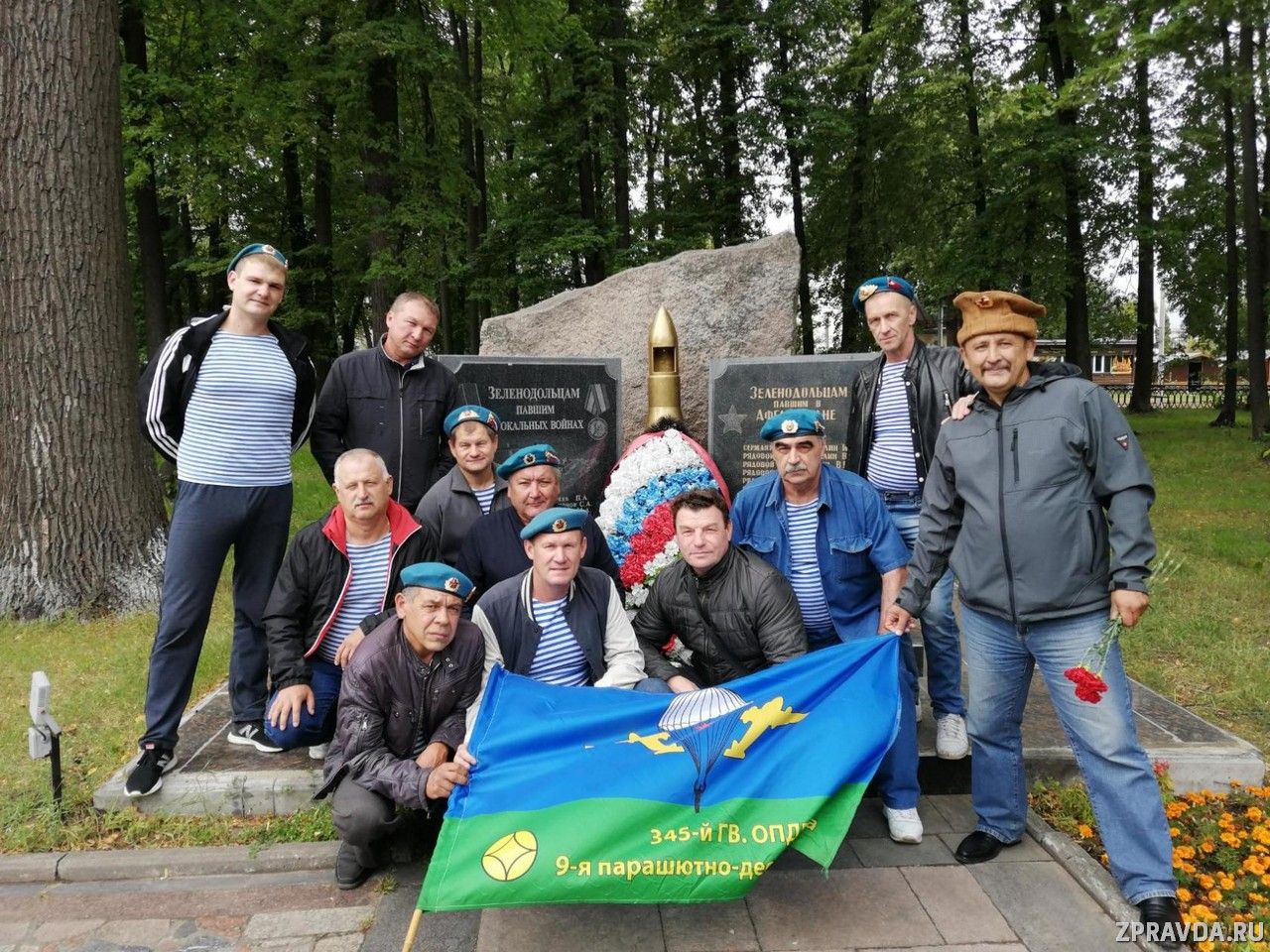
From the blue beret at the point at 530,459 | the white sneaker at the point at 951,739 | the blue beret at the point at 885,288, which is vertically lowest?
the white sneaker at the point at 951,739

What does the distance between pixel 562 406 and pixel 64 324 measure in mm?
3459

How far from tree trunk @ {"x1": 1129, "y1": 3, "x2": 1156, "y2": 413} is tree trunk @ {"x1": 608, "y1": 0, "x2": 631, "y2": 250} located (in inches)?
323

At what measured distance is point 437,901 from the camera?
238 cm

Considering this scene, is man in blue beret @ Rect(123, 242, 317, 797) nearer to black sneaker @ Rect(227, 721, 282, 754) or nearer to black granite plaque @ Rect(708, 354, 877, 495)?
black sneaker @ Rect(227, 721, 282, 754)

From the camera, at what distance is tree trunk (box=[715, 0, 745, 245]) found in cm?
1706

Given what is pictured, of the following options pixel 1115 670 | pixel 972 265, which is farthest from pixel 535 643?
pixel 972 265

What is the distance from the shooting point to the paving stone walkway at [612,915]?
265cm

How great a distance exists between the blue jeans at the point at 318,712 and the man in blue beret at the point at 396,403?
1023mm

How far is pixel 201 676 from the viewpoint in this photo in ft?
16.6

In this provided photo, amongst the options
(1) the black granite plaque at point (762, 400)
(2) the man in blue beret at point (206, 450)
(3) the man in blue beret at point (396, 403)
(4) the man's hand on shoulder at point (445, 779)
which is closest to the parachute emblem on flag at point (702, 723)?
(4) the man's hand on shoulder at point (445, 779)

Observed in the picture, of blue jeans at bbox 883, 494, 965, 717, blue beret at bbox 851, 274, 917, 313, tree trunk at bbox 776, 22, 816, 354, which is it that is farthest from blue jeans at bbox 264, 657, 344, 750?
tree trunk at bbox 776, 22, 816, 354

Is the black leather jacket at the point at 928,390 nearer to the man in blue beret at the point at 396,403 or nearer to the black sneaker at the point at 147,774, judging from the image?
the man in blue beret at the point at 396,403

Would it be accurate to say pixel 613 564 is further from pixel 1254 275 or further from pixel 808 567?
pixel 1254 275

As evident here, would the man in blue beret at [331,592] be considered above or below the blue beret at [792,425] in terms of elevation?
below
